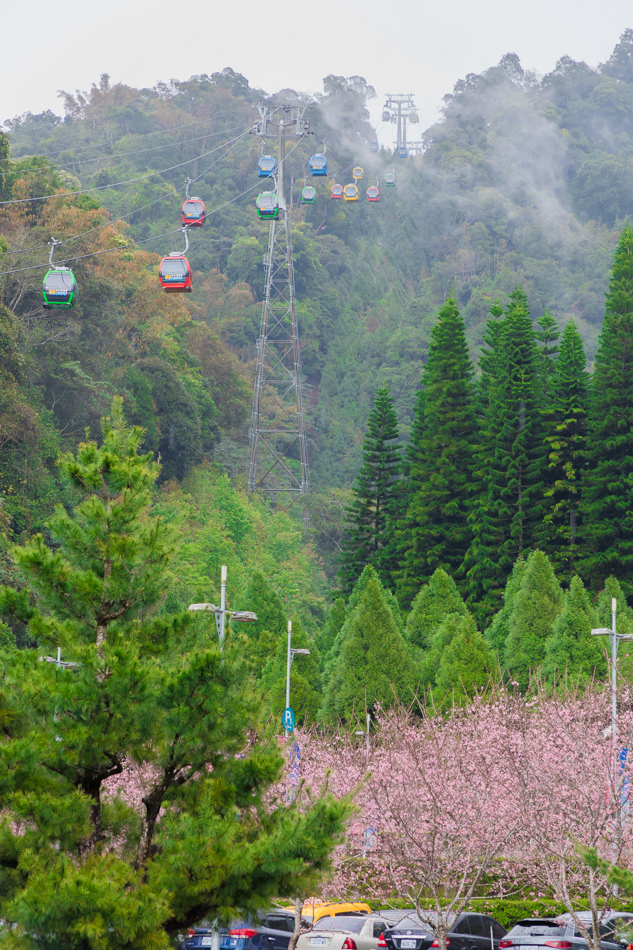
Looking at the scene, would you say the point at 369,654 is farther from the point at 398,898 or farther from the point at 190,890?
the point at 190,890

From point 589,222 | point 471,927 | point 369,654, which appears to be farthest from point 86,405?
point 589,222

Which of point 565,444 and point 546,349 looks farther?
point 546,349

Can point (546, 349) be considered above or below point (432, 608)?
above

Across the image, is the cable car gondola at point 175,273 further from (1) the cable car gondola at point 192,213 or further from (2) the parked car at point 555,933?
(2) the parked car at point 555,933

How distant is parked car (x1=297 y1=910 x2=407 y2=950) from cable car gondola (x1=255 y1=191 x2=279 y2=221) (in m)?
31.3

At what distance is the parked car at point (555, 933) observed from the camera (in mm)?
15570

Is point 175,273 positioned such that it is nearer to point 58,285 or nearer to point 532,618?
point 58,285

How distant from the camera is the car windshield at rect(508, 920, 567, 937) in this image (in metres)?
15.8

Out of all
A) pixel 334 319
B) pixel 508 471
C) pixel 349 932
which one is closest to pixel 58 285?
pixel 508 471

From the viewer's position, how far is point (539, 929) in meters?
15.9

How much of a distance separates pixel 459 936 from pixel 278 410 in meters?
59.0

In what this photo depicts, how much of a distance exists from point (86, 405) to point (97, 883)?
42.5 meters

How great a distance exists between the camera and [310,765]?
2398 cm

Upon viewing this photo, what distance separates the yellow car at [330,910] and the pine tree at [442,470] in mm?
25441
